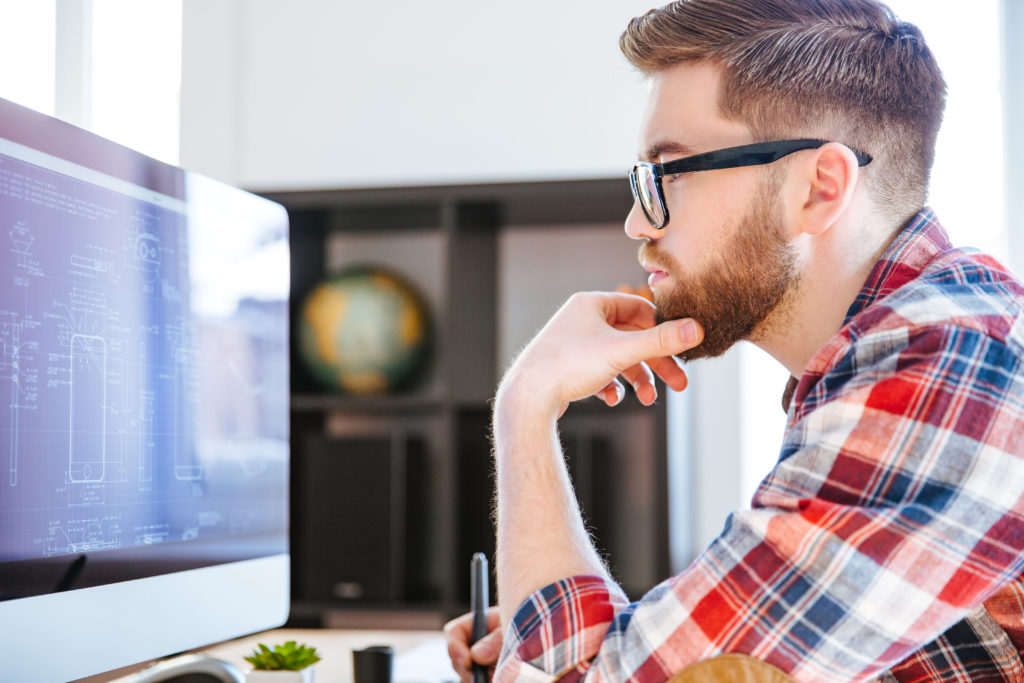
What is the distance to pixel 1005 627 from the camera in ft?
3.02

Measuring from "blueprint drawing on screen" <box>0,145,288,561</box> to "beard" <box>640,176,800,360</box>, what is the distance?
1.61ft

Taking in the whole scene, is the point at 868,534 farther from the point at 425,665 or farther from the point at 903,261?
the point at 425,665

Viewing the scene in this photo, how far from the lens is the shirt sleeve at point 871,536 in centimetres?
76

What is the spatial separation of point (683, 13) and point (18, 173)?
2.37ft

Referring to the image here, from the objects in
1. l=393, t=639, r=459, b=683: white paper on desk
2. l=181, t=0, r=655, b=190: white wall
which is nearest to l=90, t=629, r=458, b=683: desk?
l=393, t=639, r=459, b=683: white paper on desk

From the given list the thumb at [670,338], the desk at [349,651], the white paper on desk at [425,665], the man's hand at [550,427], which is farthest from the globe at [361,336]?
the thumb at [670,338]

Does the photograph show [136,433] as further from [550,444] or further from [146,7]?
[146,7]

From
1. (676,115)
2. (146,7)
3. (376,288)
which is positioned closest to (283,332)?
(676,115)

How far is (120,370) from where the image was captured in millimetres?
933

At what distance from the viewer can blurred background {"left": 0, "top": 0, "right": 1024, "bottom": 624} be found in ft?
7.52

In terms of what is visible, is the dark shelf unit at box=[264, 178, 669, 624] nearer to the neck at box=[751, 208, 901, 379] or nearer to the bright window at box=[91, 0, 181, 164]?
the bright window at box=[91, 0, 181, 164]

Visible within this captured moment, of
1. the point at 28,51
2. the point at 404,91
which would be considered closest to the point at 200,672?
the point at 404,91

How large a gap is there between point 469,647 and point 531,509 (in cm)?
29

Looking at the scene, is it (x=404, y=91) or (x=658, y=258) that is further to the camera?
(x=404, y=91)
